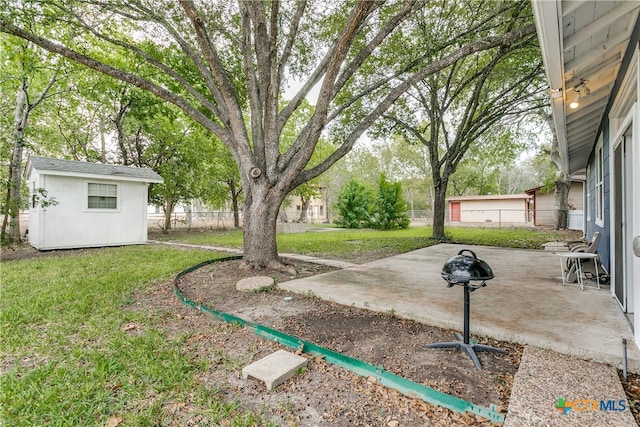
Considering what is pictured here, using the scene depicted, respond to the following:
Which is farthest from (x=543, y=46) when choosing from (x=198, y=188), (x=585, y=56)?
(x=198, y=188)

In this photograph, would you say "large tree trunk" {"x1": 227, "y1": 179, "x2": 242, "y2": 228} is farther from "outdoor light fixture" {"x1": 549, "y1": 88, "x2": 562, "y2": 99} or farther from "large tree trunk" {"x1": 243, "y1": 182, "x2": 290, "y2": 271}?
"outdoor light fixture" {"x1": 549, "y1": 88, "x2": 562, "y2": 99}

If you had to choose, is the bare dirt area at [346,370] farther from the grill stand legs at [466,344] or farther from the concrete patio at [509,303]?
the concrete patio at [509,303]

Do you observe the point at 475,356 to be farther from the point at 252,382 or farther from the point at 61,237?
the point at 61,237

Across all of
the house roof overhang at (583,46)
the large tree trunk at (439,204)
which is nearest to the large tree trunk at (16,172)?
the house roof overhang at (583,46)

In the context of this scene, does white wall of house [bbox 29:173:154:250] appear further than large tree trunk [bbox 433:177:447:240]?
No

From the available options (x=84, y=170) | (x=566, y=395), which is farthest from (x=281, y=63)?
(x=84, y=170)

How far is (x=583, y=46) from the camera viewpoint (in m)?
3.10

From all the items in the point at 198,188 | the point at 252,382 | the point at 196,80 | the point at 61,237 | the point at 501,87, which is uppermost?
the point at 501,87

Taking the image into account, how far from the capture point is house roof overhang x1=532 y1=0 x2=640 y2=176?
2.40 m

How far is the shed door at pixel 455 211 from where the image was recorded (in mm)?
25172

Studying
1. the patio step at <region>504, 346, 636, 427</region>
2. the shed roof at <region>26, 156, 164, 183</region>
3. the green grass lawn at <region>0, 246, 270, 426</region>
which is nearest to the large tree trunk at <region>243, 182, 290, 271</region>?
the green grass lawn at <region>0, 246, 270, 426</region>

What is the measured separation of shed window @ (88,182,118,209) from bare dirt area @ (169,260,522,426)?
789 centimetres

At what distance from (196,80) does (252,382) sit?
6691 mm

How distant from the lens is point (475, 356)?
236 cm
